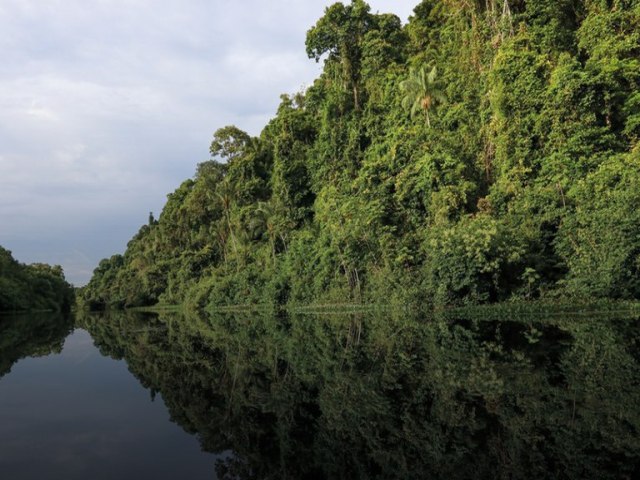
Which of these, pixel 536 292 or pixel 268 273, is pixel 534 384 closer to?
pixel 536 292

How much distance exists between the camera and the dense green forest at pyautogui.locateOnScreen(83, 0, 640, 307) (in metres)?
22.9

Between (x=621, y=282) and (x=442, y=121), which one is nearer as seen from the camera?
(x=621, y=282)

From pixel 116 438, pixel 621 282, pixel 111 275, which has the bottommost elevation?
pixel 116 438

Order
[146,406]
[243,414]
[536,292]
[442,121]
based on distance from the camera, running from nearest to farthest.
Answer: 1. [243,414]
2. [146,406]
3. [536,292]
4. [442,121]

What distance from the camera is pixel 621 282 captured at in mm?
19328

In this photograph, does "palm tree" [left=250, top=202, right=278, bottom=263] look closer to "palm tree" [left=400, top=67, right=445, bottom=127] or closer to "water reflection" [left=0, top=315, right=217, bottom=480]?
"palm tree" [left=400, top=67, right=445, bottom=127]

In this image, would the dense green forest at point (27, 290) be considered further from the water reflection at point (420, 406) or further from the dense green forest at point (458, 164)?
the water reflection at point (420, 406)

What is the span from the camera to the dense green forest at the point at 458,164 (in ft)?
75.2

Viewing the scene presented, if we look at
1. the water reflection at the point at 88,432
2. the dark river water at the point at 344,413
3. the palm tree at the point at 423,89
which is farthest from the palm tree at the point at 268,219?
the water reflection at the point at 88,432

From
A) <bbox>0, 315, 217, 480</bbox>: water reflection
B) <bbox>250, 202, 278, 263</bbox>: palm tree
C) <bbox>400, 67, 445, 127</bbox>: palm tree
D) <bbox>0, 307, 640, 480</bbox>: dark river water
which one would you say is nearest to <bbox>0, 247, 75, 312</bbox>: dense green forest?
<bbox>250, 202, 278, 263</bbox>: palm tree

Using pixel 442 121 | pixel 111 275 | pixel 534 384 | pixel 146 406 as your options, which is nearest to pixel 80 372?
pixel 146 406

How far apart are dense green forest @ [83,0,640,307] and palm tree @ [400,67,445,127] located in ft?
0.39

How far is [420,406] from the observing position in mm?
6590

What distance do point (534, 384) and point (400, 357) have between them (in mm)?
3803
